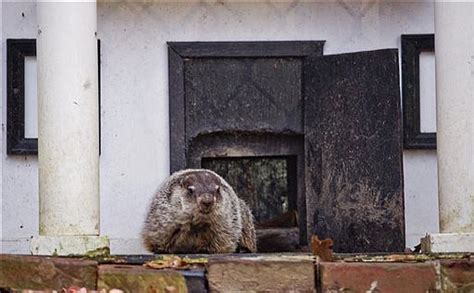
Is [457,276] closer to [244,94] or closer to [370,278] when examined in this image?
[370,278]

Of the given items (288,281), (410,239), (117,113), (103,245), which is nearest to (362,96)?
(410,239)

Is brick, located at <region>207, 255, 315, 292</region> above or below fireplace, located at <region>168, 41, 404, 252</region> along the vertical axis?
Result: below

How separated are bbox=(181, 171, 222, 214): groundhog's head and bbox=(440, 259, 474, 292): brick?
2757 mm

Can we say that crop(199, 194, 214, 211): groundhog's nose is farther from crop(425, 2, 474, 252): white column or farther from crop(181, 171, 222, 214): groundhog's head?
crop(425, 2, 474, 252): white column

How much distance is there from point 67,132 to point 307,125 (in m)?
2.27

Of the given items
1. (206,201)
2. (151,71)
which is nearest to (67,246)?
(206,201)

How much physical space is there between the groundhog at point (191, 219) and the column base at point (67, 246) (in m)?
1.18

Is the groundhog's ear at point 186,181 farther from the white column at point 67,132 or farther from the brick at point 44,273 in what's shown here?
the brick at point 44,273

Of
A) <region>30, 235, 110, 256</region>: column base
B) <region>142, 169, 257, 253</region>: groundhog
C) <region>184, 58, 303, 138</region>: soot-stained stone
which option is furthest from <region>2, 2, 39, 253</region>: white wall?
<region>30, 235, 110, 256</region>: column base

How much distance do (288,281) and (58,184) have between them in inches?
87.7

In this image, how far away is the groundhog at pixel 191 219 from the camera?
8461 mm

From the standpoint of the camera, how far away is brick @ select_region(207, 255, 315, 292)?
5719 mm

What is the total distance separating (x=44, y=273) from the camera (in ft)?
18.3

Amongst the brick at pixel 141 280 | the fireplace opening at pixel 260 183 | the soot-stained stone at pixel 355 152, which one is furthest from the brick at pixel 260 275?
the fireplace opening at pixel 260 183
